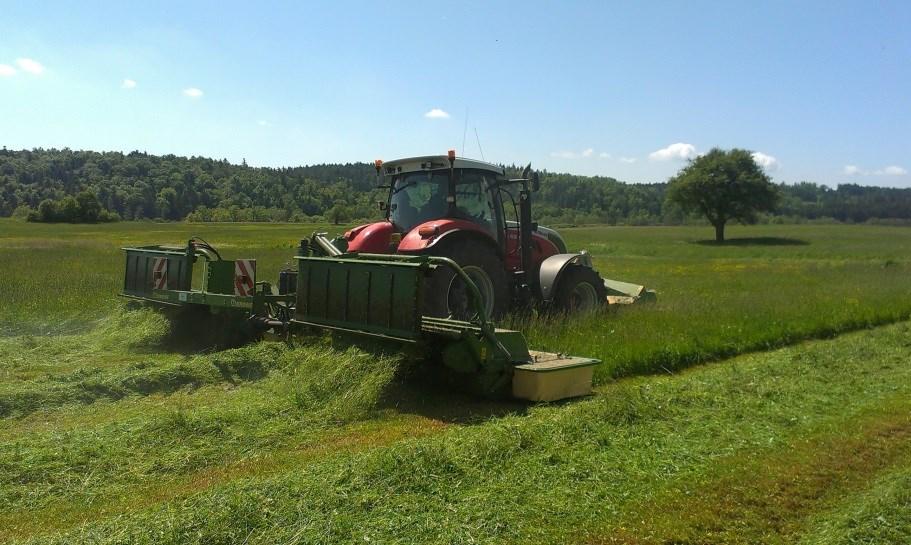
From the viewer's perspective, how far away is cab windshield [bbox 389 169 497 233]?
9.16m

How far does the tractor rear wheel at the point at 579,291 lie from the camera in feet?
31.9

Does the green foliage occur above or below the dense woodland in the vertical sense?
below

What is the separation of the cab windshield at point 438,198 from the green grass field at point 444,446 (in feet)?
4.88

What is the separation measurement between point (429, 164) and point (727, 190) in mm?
54692

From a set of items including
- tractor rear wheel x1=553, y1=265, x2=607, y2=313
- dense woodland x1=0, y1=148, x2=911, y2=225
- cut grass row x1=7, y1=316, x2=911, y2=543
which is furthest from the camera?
dense woodland x1=0, y1=148, x2=911, y2=225

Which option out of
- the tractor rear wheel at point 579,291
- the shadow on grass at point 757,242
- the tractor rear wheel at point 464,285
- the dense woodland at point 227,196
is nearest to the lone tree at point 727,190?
the shadow on grass at point 757,242

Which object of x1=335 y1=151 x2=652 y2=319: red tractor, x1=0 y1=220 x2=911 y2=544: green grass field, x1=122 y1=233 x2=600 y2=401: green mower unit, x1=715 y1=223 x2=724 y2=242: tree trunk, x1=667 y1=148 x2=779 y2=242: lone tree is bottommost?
→ x1=0 y1=220 x2=911 y2=544: green grass field

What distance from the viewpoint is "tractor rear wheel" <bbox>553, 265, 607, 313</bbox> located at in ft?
31.9

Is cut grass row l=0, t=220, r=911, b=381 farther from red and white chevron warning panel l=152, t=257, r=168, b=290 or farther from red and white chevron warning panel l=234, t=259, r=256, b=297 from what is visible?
red and white chevron warning panel l=234, t=259, r=256, b=297

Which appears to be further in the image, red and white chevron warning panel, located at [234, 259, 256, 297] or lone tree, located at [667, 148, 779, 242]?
lone tree, located at [667, 148, 779, 242]

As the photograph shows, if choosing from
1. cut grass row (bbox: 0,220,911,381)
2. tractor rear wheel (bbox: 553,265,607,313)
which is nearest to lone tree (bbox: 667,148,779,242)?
cut grass row (bbox: 0,220,911,381)

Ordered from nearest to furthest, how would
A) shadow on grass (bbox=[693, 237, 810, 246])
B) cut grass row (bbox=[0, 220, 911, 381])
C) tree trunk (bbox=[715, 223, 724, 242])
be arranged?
cut grass row (bbox=[0, 220, 911, 381])
shadow on grass (bbox=[693, 237, 810, 246])
tree trunk (bbox=[715, 223, 724, 242])

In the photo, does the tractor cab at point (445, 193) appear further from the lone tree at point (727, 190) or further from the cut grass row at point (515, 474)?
the lone tree at point (727, 190)

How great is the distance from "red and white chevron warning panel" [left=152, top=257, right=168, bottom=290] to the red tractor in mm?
2391
